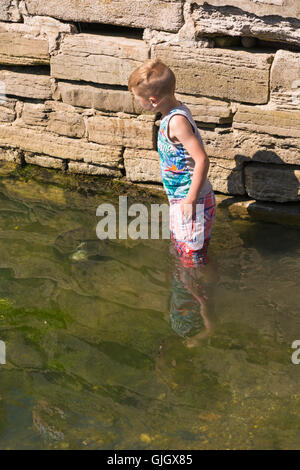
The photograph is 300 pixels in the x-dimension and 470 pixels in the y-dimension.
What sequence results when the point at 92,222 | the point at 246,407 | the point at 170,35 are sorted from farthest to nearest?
the point at 92,222 → the point at 170,35 → the point at 246,407

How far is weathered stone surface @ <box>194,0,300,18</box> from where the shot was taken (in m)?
4.36

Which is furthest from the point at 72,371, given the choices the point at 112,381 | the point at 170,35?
the point at 170,35

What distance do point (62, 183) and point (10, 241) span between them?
1.04 metres

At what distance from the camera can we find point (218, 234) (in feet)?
16.5

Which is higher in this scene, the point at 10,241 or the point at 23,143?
the point at 23,143

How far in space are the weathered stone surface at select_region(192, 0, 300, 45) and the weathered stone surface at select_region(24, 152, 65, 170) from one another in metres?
1.86

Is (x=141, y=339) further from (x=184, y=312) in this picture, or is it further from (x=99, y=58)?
(x=99, y=58)

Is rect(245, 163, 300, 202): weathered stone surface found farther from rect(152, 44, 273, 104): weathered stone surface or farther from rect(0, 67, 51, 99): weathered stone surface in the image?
rect(0, 67, 51, 99): weathered stone surface

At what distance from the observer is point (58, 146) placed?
5812 mm

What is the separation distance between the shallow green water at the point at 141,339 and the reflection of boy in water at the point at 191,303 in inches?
0.5

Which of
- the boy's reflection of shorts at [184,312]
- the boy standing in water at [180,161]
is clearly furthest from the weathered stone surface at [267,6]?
the boy's reflection of shorts at [184,312]
